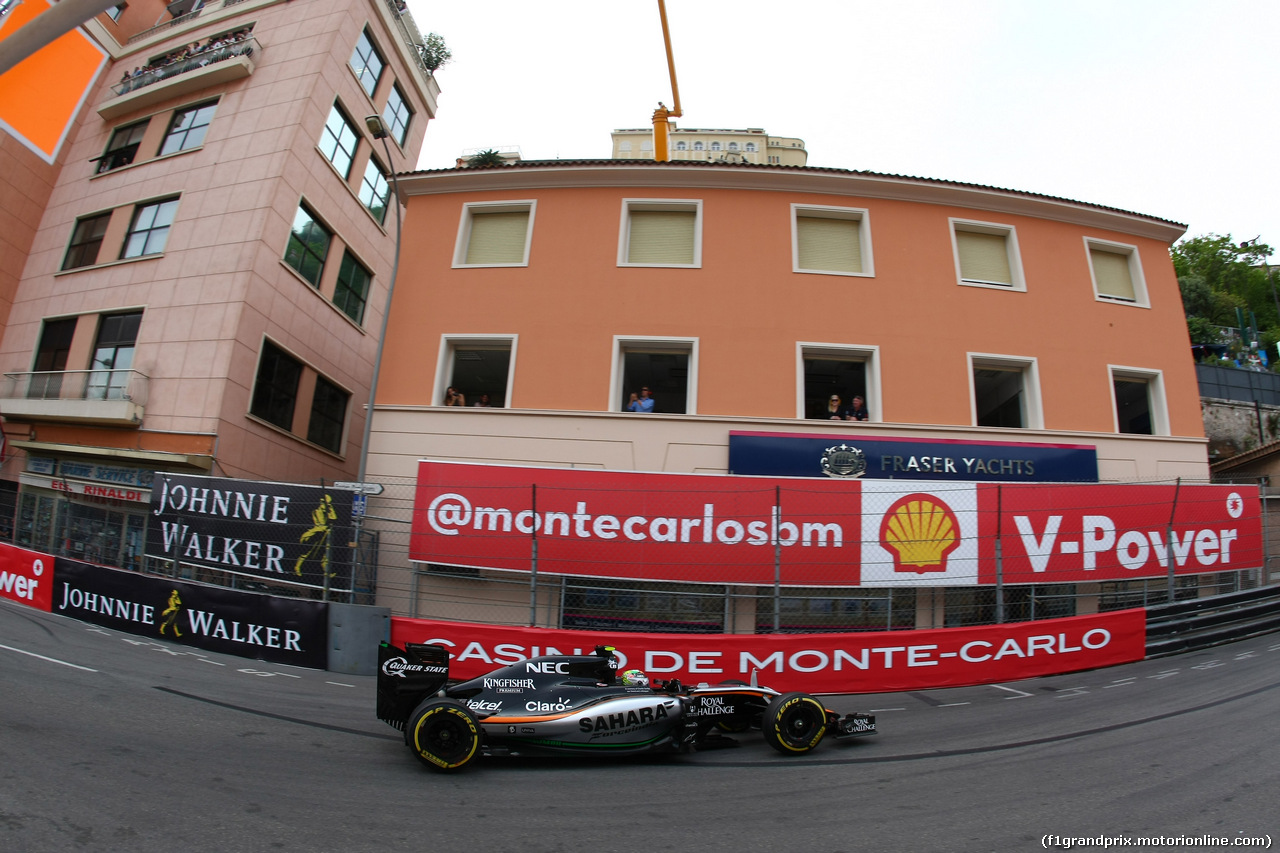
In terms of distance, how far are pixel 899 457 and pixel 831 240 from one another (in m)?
4.85

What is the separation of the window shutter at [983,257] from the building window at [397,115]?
1849 cm

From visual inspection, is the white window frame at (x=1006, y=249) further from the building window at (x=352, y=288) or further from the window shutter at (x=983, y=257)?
the building window at (x=352, y=288)

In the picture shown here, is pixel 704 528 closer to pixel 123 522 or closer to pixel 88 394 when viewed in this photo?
pixel 123 522

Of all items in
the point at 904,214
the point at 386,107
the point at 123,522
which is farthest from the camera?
the point at 386,107

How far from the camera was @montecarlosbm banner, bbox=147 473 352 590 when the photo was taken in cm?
966

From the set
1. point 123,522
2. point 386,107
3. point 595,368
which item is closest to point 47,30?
point 595,368

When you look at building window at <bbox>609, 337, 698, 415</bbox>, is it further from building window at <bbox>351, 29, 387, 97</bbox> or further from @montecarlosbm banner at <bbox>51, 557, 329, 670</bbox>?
building window at <bbox>351, 29, 387, 97</bbox>

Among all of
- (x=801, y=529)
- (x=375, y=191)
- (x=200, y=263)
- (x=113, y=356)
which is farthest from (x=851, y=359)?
(x=113, y=356)

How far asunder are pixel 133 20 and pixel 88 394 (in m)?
14.8

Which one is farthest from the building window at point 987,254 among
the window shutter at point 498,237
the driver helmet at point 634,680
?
the driver helmet at point 634,680

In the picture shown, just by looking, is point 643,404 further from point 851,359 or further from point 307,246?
point 307,246

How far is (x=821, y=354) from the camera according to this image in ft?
42.0

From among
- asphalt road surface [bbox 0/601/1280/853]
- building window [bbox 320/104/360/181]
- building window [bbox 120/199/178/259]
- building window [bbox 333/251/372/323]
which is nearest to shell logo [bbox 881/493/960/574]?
asphalt road surface [bbox 0/601/1280/853]

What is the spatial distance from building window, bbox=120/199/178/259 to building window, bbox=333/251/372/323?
436cm
